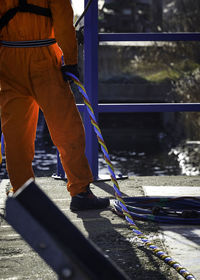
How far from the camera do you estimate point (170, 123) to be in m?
15.5

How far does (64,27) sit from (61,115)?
0.49 m

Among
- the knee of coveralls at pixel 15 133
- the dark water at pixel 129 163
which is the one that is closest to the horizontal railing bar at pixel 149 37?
the knee of coveralls at pixel 15 133

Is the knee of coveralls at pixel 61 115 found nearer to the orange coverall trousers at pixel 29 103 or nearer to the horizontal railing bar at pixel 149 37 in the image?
the orange coverall trousers at pixel 29 103

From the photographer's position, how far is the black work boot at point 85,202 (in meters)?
3.47

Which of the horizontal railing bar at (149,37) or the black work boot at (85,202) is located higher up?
the horizontal railing bar at (149,37)

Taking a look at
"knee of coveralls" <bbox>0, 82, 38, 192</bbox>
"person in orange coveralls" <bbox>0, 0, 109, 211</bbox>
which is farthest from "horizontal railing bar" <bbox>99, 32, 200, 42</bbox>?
"knee of coveralls" <bbox>0, 82, 38, 192</bbox>

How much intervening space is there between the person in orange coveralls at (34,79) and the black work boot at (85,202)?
17cm

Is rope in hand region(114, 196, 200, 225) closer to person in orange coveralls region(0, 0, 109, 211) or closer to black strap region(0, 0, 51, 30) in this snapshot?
person in orange coveralls region(0, 0, 109, 211)

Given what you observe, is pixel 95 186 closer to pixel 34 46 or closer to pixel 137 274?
pixel 34 46

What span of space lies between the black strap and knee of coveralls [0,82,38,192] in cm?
36

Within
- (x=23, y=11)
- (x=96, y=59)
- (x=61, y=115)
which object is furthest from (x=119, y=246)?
(x=96, y=59)

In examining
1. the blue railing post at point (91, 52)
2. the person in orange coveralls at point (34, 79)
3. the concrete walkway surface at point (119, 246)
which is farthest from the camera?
the blue railing post at point (91, 52)

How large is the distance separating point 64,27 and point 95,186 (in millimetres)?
1324

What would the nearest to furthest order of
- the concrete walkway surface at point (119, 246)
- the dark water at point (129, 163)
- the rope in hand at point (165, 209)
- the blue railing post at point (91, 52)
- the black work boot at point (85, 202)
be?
the concrete walkway surface at point (119, 246) < the rope in hand at point (165, 209) < the black work boot at point (85, 202) < the blue railing post at point (91, 52) < the dark water at point (129, 163)
